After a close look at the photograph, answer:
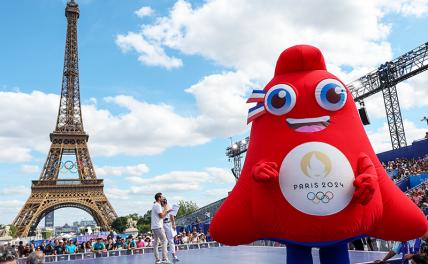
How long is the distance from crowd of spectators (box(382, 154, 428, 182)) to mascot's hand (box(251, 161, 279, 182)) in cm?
1665

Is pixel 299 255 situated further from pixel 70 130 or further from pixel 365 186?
pixel 70 130

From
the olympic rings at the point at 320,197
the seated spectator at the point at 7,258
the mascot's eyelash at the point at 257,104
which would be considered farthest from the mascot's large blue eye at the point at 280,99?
the seated spectator at the point at 7,258

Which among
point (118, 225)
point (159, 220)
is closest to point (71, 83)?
point (118, 225)

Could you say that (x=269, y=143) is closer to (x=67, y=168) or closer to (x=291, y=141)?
(x=291, y=141)

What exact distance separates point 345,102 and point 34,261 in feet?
11.1

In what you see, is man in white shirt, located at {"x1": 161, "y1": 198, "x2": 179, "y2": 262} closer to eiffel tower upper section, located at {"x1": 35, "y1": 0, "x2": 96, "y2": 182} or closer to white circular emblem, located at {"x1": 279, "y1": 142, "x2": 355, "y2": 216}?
white circular emblem, located at {"x1": 279, "y1": 142, "x2": 355, "y2": 216}

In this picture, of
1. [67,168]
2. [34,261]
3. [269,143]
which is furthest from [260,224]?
[67,168]

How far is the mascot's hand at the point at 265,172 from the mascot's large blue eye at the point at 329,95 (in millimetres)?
848

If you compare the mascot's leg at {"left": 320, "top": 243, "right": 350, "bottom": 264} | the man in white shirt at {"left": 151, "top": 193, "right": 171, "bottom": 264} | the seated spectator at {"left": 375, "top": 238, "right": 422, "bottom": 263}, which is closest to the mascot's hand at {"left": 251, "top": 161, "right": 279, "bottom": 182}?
the mascot's leg at {"left": 320, "top": 243, "right": 350, "bottom": 264}

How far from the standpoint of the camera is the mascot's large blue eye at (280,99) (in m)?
3.96

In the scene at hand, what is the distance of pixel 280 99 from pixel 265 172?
2.70 feet

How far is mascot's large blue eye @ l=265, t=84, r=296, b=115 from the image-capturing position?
156 inches

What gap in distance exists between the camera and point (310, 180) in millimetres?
3619

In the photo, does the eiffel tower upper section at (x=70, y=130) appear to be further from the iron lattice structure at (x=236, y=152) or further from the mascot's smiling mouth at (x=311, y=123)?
the mascot's smiling mouth at (x=311, y=123)
